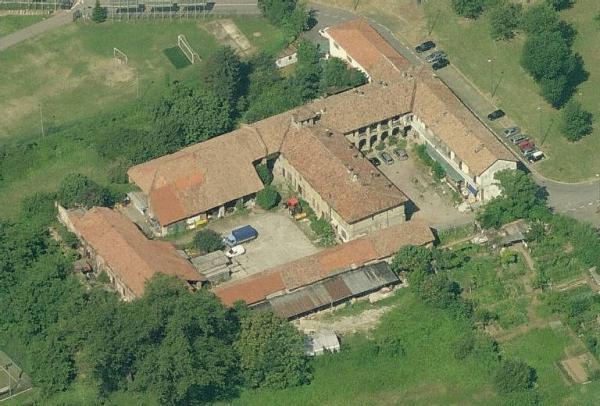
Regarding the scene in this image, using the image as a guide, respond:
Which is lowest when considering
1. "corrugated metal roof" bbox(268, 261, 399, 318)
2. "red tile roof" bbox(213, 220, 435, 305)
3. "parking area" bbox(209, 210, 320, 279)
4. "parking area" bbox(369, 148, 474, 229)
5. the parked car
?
"parking area" bbox(209, 210, 320, 279)

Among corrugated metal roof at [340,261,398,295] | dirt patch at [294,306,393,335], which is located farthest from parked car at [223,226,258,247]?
dirt patch at [294,306,393,335]

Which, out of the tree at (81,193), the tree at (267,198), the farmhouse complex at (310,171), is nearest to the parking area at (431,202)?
the farmhouse complex at (310,171)

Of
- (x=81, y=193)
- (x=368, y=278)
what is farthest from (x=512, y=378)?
(x=81, y=193)

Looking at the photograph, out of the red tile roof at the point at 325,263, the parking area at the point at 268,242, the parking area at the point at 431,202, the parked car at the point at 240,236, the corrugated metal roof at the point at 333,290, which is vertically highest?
the red tile roof at the point at 325,263

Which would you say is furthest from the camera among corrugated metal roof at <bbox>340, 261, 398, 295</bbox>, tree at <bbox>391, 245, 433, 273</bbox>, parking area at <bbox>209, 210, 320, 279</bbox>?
parking area at <bbox>209, 210, 320, 279</bbox>

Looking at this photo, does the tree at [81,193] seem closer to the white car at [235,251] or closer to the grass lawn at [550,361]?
the white car at [235,251]

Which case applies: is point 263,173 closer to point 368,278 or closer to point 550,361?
point 368,278

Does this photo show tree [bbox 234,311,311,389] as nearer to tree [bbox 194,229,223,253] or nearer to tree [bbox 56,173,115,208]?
tree [bbox 194,229,223,253]
